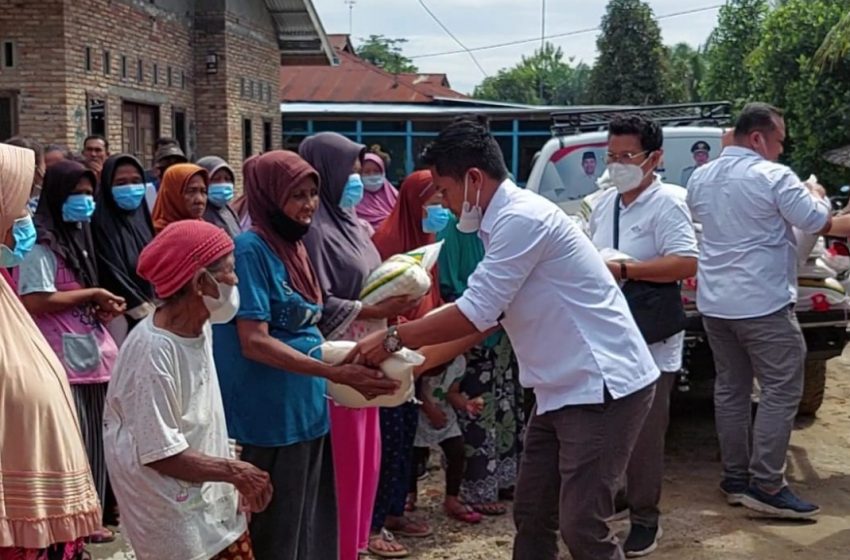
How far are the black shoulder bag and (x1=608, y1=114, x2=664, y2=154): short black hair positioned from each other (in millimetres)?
607

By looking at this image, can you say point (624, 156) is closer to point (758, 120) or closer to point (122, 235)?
point (758, 120)

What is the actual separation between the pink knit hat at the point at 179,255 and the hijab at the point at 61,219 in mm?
1854

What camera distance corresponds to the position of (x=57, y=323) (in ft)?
14.7

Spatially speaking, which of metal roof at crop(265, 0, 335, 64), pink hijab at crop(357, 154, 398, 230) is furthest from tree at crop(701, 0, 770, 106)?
pink hijab at crop(357, 154, 398, 230)

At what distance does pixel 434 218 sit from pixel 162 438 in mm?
2424

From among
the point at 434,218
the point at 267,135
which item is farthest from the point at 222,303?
the point at 267,135

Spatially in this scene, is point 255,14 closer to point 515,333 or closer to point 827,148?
point 827,148

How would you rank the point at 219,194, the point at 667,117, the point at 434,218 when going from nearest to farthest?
1. the point at 434,218
2. the point at 219,194
3. the point at 667,117

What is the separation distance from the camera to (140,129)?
13.9 metres

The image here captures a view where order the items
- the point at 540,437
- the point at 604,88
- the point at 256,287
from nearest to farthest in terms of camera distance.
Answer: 1. the point at 256,287
2. the point at 540,437
3. the point at 604,88

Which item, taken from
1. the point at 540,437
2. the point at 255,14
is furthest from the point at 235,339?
the point at 255,14

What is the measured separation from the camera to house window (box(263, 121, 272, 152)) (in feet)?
60.8

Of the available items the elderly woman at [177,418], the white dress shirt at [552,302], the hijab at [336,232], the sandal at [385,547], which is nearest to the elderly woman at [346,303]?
the hijab at [336,232]

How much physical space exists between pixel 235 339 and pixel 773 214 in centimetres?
289
